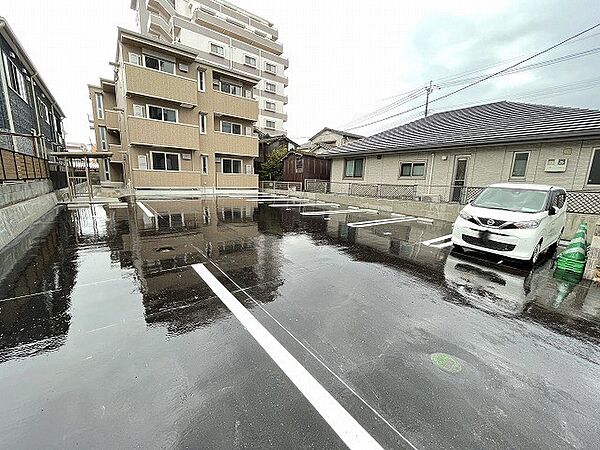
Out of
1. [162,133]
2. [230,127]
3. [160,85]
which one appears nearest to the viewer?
[160,85]

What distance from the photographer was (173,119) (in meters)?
16.5

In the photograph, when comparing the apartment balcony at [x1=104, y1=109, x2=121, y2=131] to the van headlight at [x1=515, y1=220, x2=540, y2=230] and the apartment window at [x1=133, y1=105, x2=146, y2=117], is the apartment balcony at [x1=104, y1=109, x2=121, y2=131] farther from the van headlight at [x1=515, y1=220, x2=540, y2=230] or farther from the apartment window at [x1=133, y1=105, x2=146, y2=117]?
the van headlight at [x1=515, y1=220, x2=540, y2=230]

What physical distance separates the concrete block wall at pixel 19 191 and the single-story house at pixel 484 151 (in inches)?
548

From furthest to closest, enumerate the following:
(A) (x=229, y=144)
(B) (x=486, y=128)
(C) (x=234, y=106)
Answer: (A) (x=229, y=144) → (C) (x=234, y=106) → (B) (x=486, y=128)

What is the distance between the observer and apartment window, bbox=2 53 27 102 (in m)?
11.4

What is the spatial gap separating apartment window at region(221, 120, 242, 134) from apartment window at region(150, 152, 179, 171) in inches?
159

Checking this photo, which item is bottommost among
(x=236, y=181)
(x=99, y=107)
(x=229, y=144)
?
(x=236, y=181)

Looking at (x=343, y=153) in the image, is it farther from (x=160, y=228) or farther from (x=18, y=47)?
(x=18, y=47)

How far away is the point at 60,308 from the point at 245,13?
4338 cm

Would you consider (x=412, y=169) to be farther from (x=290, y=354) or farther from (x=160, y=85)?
(x=160, y=85)

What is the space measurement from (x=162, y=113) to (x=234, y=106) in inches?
186

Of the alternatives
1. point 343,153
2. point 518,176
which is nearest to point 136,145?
point 343,153

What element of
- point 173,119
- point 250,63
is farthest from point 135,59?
point 250,63

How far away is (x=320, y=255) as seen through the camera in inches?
215
